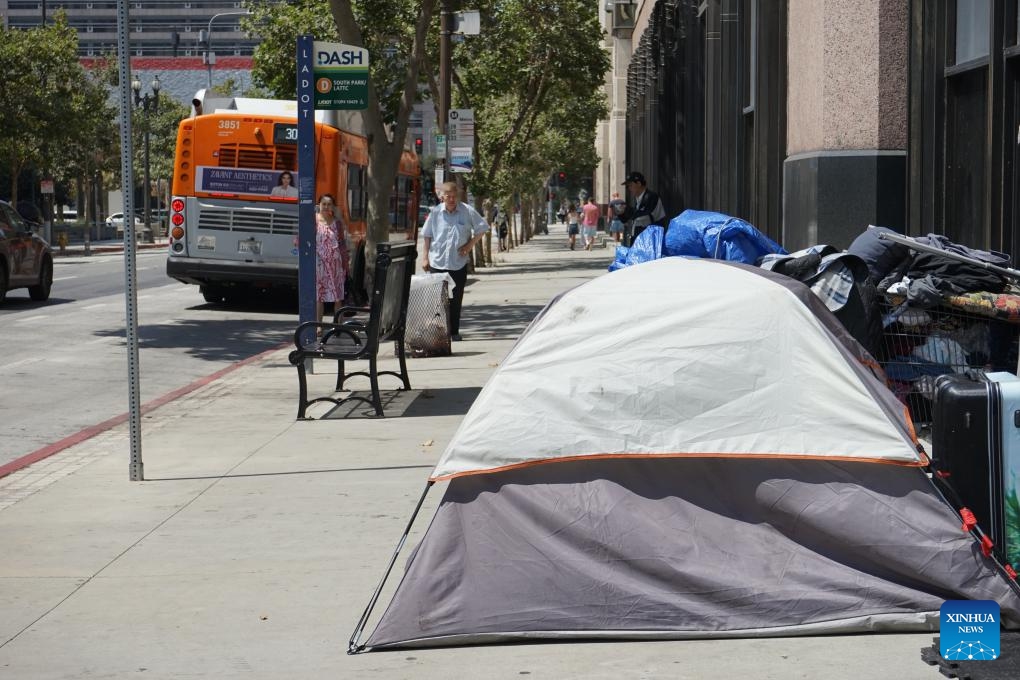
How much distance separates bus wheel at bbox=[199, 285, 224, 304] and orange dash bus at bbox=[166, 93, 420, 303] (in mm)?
1830

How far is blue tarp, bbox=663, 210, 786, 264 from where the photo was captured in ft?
25.2

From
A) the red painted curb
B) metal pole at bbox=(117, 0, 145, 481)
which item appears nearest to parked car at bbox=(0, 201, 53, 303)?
the red painted curb

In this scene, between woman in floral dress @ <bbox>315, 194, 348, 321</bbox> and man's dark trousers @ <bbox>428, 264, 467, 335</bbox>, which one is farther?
woman in floral dress @ <bbox>315, 194, 348, 321</bbox>

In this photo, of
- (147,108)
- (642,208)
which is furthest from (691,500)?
(147,108)

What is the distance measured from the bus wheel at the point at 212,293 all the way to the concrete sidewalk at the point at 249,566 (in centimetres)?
1397

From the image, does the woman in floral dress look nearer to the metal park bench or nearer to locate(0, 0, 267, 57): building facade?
the metal park bench

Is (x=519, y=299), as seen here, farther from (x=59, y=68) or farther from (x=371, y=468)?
(x=59, y=68)

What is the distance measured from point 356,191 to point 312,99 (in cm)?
1211

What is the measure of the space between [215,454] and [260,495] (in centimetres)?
160

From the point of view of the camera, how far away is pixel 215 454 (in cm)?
→ 921

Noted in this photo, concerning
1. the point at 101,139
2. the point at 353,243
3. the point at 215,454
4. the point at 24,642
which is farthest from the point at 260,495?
the point at 101,139

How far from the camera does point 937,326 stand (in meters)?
8.05

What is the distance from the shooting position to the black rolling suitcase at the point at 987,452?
513cm

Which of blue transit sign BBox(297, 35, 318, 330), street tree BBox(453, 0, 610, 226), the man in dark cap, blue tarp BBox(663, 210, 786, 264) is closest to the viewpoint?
blue tarp BBox(663, 210, 786, 264)
